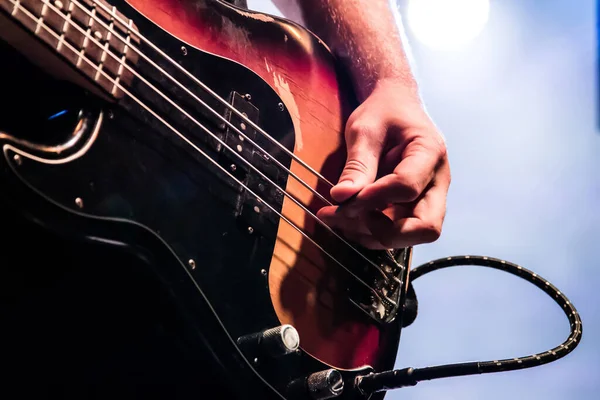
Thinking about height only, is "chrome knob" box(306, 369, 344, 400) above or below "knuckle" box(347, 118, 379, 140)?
below

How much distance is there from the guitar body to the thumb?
0.05 metres

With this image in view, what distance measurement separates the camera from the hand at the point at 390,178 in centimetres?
70

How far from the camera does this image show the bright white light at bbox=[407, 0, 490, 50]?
2098 mm

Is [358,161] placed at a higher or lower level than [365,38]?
lower

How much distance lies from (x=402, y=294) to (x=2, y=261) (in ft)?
1.80

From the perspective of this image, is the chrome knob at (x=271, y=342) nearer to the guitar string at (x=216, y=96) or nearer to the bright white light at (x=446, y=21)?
the guitar string at (x=216, y=96)

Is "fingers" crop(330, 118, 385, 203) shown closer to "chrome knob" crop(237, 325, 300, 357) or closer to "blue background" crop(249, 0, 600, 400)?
"chrome knob" crop(237, 325, 300, 357)

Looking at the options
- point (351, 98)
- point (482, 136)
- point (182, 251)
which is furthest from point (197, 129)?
point (482, 136)

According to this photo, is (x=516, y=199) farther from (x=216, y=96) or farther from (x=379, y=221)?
(x=216, y=96)

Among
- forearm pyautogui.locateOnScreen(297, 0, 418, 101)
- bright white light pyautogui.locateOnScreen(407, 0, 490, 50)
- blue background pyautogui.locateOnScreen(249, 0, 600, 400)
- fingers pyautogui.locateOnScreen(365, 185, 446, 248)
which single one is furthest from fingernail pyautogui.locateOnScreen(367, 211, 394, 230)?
bright white light pyautogui.locateOnScreen(407, 0, 490, 50)

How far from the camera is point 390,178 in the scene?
27.2 inches

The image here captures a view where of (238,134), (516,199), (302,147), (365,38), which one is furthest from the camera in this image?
(516,199)

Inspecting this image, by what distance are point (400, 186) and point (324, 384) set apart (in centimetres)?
25

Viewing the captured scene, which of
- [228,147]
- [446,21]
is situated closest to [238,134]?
[228,147]
